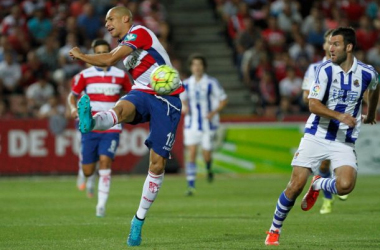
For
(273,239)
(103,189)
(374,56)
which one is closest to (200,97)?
(103,189)

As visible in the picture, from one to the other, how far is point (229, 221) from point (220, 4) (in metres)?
16.8

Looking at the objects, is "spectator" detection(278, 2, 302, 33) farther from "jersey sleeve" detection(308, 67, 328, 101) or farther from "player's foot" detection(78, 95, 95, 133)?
"player's foot" detection(78, 95, 95, 133)

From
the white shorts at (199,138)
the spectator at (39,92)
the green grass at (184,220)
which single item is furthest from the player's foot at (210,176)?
the spectator at (39,92)

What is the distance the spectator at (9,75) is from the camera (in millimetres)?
22906

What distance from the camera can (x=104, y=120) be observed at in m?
8.46

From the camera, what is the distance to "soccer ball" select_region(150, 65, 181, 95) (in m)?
9.07

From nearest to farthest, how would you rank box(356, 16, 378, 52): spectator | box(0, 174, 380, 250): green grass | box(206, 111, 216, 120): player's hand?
box(0, 174, 380, 250): green grass, box(206, 111, 216, 120): player's hand, box(356, 16, 378, 52): spectator

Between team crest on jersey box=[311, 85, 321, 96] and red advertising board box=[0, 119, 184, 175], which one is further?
red advertising board box=[0, 119, 184, 175]

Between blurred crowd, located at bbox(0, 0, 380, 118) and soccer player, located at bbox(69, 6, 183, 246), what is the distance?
12546 millimetres

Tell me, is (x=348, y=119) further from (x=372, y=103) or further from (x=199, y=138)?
(x=199, y=138)

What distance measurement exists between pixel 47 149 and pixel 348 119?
553 inches

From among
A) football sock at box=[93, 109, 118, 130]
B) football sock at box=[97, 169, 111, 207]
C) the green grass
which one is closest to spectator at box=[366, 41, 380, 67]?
the green grass

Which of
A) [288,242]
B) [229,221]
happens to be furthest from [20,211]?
[288,242]

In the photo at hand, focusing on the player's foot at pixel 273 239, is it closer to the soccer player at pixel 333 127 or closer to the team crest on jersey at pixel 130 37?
the soccer player at pixel 333 127
